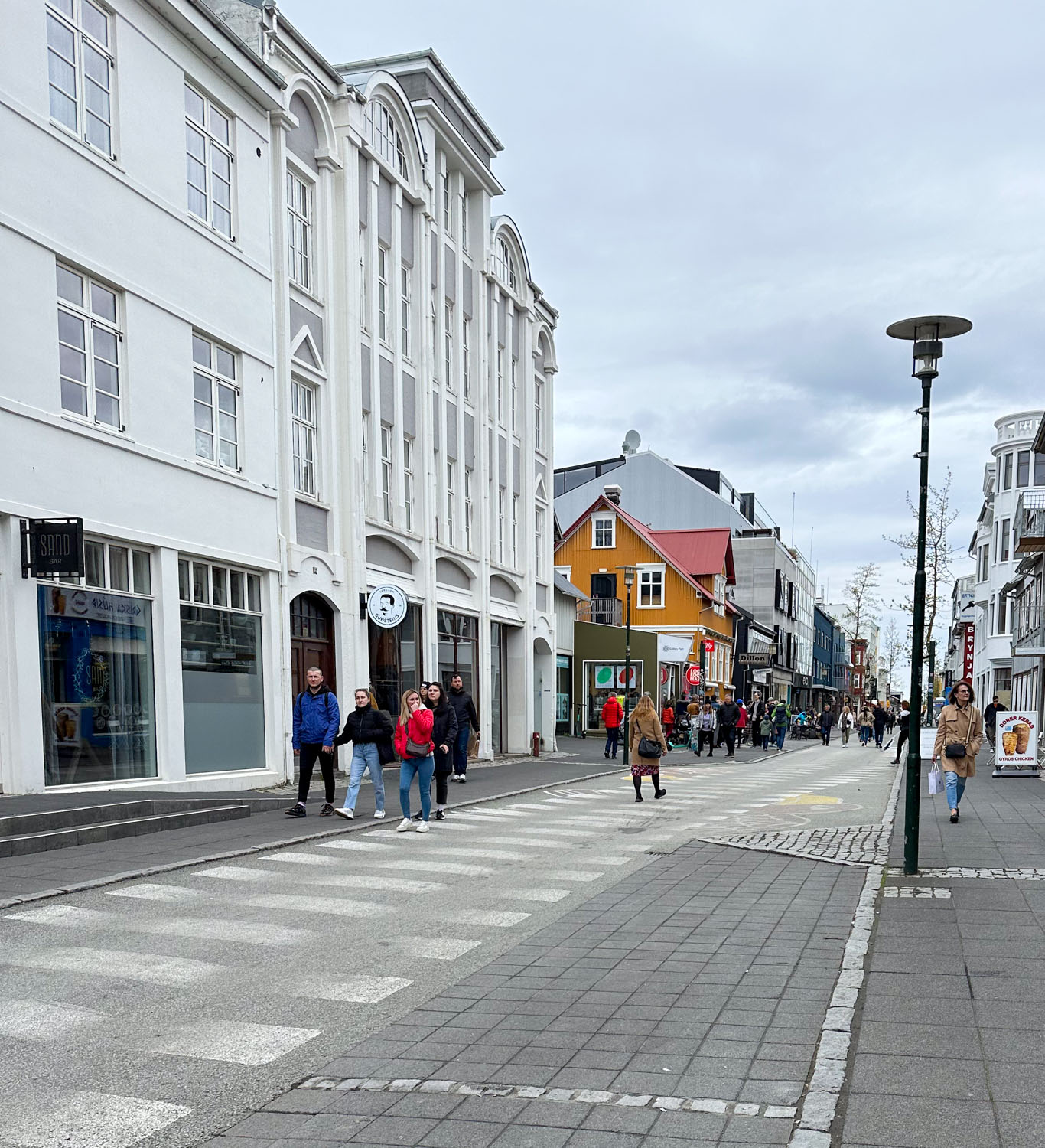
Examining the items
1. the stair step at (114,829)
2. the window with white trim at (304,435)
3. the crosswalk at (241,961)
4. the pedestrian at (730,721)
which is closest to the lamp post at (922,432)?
the crosswalk at (241,961)

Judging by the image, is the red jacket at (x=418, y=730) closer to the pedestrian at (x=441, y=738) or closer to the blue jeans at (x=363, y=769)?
the blue jeans at (x=363, y=769)

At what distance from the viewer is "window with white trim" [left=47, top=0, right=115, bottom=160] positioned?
14.4 m

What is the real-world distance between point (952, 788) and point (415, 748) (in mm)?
6495

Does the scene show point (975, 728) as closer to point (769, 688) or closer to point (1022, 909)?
point (1022, 909)

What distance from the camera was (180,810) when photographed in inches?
528

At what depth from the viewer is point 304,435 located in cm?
2078

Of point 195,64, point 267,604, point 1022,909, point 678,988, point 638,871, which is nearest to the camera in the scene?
point 678,988

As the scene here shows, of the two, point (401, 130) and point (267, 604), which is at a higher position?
point (401, 130)

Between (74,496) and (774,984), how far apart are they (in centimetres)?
1105

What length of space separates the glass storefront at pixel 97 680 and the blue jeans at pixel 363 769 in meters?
3.37

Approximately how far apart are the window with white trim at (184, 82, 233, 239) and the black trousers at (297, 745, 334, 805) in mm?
8331

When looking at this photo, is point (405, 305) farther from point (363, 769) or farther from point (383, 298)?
point (363, 769)

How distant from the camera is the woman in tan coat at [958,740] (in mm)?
14039

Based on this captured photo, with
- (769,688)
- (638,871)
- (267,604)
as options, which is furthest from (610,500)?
(638,871)
